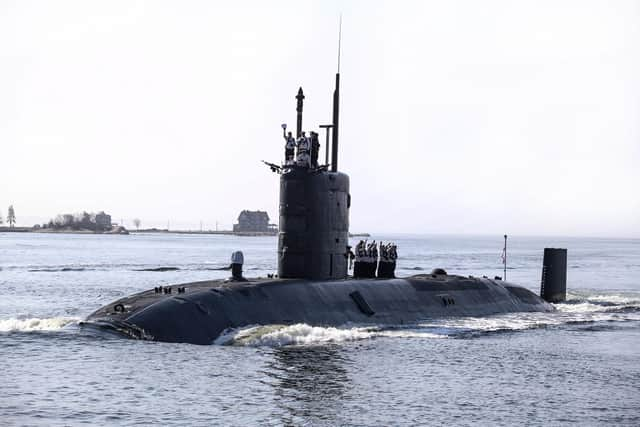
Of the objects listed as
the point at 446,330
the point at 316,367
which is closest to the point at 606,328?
the point at 446,330

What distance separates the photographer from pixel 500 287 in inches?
1720

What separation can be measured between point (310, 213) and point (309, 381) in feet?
34.2

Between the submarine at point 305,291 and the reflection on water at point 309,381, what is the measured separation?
2493mm

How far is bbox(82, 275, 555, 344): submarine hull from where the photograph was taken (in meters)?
25.5

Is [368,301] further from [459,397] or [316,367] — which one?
[459,397]

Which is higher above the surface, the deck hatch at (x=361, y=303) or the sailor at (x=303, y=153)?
the sailor at (x=303, y=153)

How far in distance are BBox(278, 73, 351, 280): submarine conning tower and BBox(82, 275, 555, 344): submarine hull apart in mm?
919

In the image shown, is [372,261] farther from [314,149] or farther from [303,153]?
[303,153]

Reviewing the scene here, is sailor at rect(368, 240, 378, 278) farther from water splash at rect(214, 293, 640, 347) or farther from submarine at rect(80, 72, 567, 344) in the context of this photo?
water splash at rect(214, 293, 640, 347)

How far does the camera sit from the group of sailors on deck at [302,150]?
31906 millimetres

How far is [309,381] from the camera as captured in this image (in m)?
22.1

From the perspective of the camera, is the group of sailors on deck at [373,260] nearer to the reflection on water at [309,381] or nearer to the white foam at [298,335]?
the white foam at [298,335]

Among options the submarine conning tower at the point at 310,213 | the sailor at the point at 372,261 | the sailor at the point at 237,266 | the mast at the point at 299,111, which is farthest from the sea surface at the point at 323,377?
the mast at the point at 299,111

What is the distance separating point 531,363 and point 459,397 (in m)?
6.32
